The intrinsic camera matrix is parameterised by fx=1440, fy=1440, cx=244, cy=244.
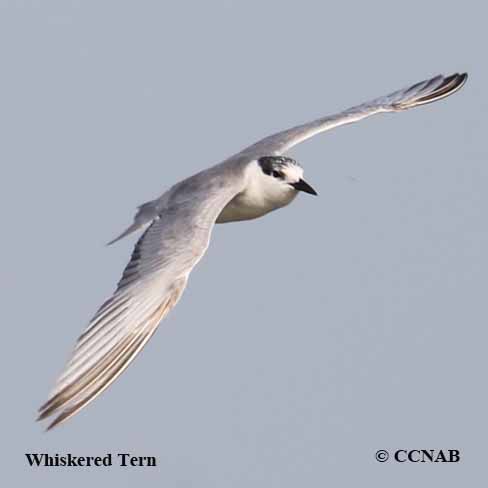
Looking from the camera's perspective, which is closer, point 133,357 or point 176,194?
point 133,357

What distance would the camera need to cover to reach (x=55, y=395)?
400 inches

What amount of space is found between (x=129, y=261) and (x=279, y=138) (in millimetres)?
3656

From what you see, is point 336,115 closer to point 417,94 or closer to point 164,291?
point 417,94

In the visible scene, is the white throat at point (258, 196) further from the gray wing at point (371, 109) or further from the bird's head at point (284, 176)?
the gray wing at point (371, 109)

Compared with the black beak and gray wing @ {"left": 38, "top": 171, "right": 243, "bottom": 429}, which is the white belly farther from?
gray wing @ {"left": 38, "top": 171, "right": 243, "bottom": 429}

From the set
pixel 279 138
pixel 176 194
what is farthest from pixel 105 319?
pixel 279 138

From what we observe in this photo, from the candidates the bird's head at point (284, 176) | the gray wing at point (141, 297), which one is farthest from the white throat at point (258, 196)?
the gray wing at point (141, 297)

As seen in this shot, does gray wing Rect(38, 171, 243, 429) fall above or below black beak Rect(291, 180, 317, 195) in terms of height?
below

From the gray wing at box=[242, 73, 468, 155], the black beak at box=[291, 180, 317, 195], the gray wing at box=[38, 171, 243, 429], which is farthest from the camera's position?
the gray wing at box=[242, 73, 468, 155]

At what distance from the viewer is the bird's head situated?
1386 cm

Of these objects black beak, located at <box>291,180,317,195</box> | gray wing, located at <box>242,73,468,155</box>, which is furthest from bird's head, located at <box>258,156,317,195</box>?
gray wing, located at <box>242,73,468,155</box>

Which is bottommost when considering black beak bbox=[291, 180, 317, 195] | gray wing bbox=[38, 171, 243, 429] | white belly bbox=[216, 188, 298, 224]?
gray wing bbox=[38, 171, 243, 429]

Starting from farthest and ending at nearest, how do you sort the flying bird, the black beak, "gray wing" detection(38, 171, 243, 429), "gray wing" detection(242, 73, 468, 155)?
"gray wing" detection(242, 73, 468, 155)
the black beak
the flying bird
"gray wing" detection(38, 171, 243, 429)

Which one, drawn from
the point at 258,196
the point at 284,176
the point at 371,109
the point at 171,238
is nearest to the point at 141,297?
the point at 171,238
